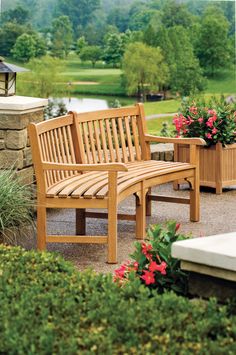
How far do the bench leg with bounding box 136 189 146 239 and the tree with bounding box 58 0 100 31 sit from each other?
25860 mm

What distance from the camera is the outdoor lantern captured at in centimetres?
730

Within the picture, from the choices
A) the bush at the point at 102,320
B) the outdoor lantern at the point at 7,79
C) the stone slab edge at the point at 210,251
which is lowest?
→ the bush at the point at 102,320

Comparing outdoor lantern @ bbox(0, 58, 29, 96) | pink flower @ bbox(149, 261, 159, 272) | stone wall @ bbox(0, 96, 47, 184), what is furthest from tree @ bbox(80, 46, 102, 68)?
pink flower @ bbox(149, 261, 159, 272)

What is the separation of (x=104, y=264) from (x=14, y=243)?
2.36 ft

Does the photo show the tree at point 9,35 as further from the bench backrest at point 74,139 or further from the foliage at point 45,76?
the bench backrest at point 74,139

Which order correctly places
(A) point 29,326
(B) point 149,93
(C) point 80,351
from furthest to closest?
(B) point 149,93 → (A) point 29,326 → (C) point 80,351

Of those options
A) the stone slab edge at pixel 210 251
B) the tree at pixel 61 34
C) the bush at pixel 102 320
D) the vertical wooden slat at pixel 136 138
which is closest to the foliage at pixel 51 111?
the vertical wooden slat at pixel 136 138

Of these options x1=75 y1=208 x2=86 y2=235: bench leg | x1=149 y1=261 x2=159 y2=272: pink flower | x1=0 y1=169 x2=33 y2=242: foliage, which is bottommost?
x1=75 y1=208 x2=86 y2=235: bench leg

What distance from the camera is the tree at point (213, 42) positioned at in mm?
41750

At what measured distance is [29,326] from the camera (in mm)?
3020

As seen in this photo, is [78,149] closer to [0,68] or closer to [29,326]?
[0,68]

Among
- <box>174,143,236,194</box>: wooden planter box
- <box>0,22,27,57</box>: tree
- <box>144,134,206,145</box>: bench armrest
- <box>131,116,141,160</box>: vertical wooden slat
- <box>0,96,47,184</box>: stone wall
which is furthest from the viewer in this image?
<box>0,22,27,57</box>: tree

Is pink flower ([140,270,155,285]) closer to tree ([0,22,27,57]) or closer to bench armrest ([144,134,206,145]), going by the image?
bench armrest ([144,134,206,145])

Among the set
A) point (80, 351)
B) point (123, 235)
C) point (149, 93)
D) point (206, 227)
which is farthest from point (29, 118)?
point (149, 93)
